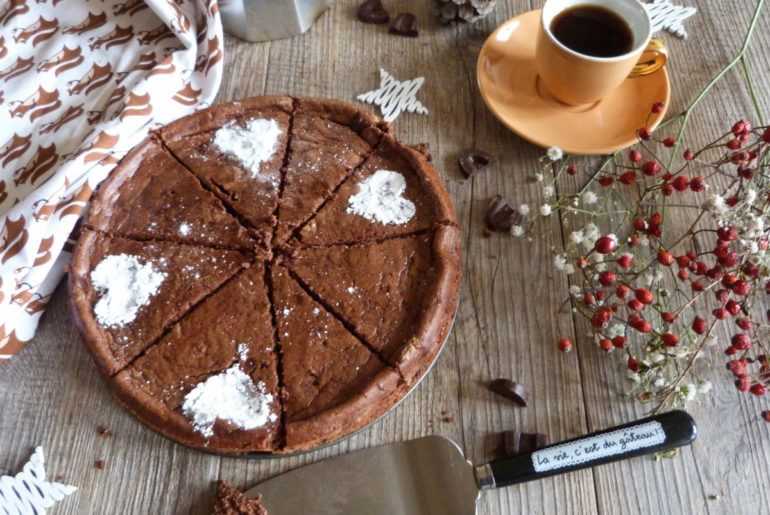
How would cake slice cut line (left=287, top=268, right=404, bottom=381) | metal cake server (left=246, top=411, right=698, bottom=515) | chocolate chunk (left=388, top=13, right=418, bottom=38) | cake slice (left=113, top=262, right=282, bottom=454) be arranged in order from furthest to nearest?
1. chocolate chunk (left=388, top=13, right=418, bottom=38)
2. cake slice cut line (left=287, top=268, right=404, bottom=381)
3. cake slice (left=113, top=262, right=282, bottom=454)
4. metal cake server (left=246, top=411, right=698, bottom=515)

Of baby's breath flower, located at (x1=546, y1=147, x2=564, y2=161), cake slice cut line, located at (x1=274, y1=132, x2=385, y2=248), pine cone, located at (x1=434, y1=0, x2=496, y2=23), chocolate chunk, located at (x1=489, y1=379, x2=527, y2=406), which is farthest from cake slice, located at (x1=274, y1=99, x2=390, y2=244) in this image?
chocolate chunk, located at (x1=489, y1=379, x2=527, y2=406)

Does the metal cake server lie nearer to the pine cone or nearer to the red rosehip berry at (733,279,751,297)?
the red rosehip berry at (733,279,751,297)

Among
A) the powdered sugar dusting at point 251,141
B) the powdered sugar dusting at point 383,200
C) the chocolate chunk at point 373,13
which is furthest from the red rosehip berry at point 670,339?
the chocolate chunk at point 373,13

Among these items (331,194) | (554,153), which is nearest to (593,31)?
(554,153)

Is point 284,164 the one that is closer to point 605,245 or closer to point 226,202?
point 226,202

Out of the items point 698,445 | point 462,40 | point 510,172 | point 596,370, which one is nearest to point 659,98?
point 510,172

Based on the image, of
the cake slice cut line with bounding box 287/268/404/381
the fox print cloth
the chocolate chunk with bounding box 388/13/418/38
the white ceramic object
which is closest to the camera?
the cake slice cut line with bounding box 287/268/404/381
